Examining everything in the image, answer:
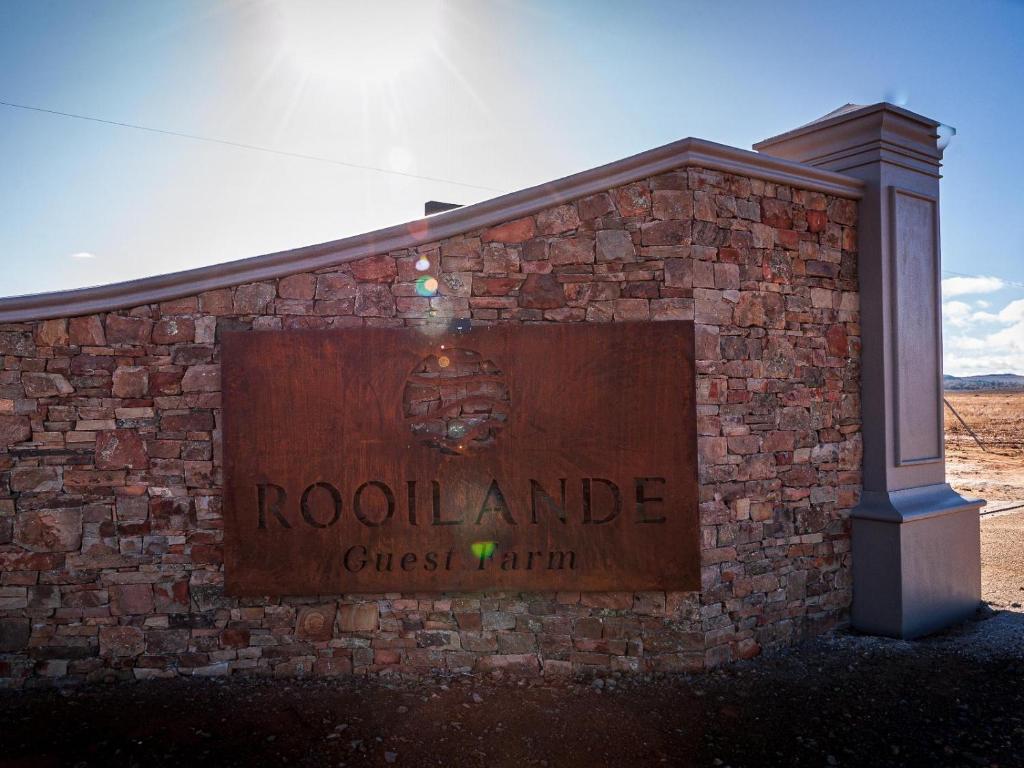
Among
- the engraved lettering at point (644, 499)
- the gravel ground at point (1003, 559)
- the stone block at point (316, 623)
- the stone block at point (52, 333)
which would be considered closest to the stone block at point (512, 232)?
the engraved lettering at point (644, 499)

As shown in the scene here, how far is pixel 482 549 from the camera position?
4.46 meters

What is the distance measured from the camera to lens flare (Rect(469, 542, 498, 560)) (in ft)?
14.6

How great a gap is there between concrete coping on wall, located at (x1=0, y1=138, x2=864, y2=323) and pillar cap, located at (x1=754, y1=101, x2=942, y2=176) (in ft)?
4.75

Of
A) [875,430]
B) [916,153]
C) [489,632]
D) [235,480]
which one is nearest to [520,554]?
[489,632]

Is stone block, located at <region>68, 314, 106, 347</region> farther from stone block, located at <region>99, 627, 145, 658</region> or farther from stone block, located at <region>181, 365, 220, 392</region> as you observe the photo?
stone block, located at <region>99, 627, 145, 658</region>

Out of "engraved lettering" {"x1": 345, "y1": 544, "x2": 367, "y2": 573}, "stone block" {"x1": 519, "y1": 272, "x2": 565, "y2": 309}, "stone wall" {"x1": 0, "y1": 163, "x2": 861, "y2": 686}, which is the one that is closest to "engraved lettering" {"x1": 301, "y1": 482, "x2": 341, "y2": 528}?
"engraved lettering" {"x1": 345, "y1": 544, "x2": 367, "y2": 573}

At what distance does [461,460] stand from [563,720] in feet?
5.65

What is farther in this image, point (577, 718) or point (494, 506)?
point (494, 506)

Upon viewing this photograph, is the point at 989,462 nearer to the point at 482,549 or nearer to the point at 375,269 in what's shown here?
the point at 482,549

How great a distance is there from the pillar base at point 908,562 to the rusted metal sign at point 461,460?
1.72 m

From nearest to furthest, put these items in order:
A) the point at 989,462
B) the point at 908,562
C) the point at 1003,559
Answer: the point at 908,562, the point at 1003,559, the point at 989,462

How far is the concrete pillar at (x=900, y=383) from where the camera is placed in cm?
514

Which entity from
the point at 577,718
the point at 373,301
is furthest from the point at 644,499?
the point at 373,301

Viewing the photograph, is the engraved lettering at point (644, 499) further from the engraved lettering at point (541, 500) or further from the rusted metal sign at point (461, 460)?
the engraved lettering at point (541, 500)
